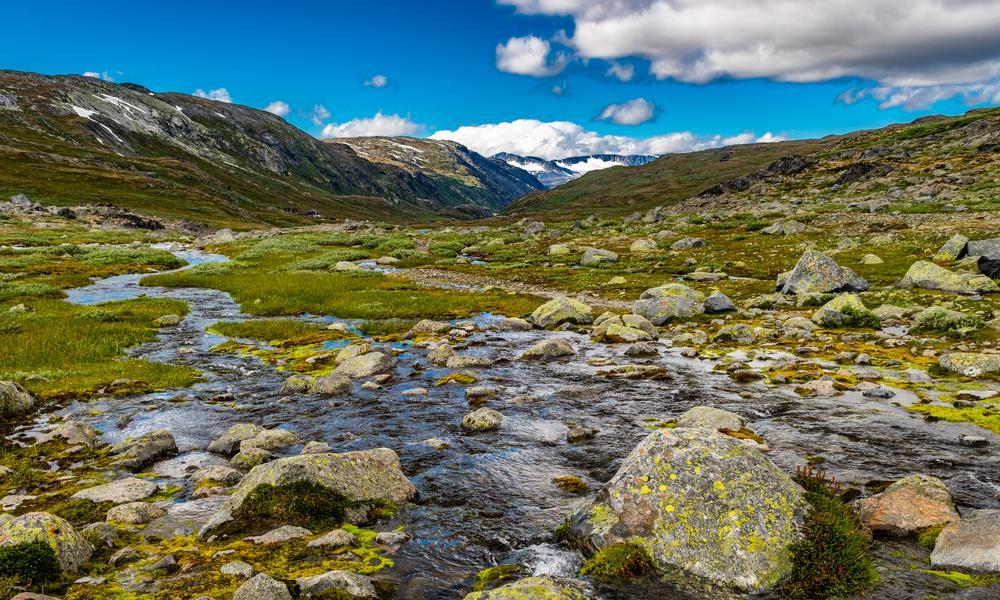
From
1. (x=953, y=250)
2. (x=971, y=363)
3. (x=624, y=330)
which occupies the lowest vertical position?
(x=971, y=363)

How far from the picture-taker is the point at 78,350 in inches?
857

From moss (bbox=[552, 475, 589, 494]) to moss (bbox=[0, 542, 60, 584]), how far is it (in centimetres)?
811

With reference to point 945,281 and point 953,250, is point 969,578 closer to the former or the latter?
point 945,281

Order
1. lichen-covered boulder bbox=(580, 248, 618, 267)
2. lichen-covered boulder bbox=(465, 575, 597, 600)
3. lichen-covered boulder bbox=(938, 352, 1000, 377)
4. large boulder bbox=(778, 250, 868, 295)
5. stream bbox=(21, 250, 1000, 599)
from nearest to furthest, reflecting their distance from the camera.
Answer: lichen-covered boulder bbox=(465, 575, 597, 600) → stream bbox=(21, 250, 1000, 599) → lichen-covered boulder bbox=(938, 352, 1000, 377) → large boulder bbox=(778, 250, 868, 295) → lichen-covered boulder bbox=(580, 248, 618, 267)

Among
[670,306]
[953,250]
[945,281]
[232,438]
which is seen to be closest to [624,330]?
[670,306]

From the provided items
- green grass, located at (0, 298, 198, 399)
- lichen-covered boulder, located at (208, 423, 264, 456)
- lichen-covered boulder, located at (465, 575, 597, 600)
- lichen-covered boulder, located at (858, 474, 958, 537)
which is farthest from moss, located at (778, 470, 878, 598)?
green grass, located at (0, 298, 198, 399)

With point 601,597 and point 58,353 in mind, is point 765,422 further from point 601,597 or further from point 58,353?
point 58,353

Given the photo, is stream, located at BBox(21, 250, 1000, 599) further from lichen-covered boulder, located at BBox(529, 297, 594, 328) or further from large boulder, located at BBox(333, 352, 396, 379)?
lichen-covered boulder, located at BBox(529, 297, 594, 328)

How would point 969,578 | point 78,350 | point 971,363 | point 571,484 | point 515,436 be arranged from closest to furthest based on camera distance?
1. point 969,578
2. point 571,484
3. point 515,436
4. point 971,363
5. point 78,350

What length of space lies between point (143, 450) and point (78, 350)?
13.8m

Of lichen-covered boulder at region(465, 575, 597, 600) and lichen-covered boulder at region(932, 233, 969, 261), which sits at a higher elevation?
lichen-covered boulder at region(932, 233, 969, 261)

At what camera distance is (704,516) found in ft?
24.9

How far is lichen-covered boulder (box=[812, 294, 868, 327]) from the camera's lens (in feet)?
80.0

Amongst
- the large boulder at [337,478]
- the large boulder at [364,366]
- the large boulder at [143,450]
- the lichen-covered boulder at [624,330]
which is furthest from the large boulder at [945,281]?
the large boulder at [143,450]
